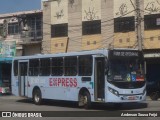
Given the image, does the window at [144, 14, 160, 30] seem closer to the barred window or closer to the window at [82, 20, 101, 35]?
the window at [82, 20, 101, 35]

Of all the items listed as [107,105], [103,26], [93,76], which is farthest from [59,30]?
[93,76]

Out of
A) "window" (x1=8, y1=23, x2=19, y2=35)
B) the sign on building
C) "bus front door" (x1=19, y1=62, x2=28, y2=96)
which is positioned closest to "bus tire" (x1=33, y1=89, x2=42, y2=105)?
"bus front door" (x1=19, y1=62, x2=28, y2=96)

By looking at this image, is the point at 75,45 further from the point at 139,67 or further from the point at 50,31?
the point at 139,67

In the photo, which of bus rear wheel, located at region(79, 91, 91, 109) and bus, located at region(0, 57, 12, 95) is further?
bus, located at region(0, 57, 12, 95)

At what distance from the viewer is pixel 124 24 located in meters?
39.2

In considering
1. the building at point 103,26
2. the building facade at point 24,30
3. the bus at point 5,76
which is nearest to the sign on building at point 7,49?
the building at point 103,26

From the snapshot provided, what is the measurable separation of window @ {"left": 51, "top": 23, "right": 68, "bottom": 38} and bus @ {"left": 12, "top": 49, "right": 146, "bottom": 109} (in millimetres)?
18768

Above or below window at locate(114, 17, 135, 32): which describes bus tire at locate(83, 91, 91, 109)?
below

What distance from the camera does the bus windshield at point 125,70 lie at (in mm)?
21031

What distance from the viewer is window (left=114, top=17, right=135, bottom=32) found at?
127 ft

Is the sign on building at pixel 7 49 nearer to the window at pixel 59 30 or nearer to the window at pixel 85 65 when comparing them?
the window at pixel 59 30

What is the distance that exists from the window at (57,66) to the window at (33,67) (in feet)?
5.34

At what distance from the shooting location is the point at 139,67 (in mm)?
21938

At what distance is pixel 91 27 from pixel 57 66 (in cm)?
1815
